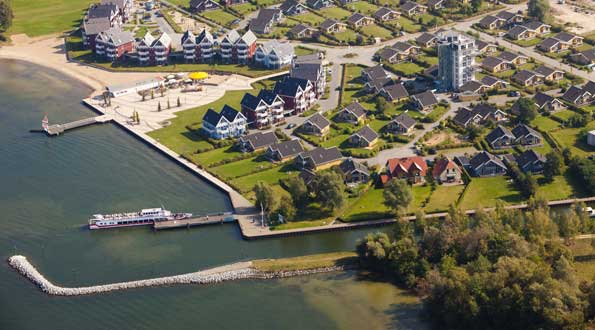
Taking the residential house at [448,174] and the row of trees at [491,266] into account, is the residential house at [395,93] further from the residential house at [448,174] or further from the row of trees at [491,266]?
the row of trees at [491,266]

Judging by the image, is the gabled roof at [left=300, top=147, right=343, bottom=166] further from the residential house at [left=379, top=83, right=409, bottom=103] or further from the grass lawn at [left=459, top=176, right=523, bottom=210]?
the residential house at [left=379, top=83, right=409, bottom=103]

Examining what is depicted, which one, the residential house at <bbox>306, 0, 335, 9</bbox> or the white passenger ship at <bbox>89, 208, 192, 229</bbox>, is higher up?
the residential house at <bbox>306, 0, 335, 9</bbox>

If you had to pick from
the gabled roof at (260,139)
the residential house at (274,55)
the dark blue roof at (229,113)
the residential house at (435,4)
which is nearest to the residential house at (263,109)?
the dark blue roof at (229,113)

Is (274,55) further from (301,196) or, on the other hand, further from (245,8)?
(301,196)

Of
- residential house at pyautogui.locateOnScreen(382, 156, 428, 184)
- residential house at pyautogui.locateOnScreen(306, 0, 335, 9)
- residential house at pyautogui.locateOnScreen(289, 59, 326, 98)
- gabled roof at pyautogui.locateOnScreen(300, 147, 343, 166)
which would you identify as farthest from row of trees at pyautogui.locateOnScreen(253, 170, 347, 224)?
residential house at pyautogui.locateOnScreen(306, 0, 335, 9)

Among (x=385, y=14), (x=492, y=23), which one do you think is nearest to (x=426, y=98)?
(x=492, y=23)

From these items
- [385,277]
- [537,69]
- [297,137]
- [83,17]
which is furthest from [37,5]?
[385,277]

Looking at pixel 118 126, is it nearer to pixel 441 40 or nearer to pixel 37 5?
pixel 441 40
